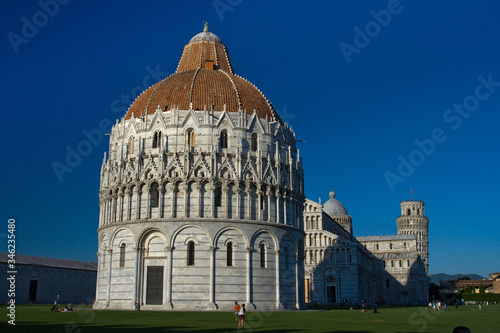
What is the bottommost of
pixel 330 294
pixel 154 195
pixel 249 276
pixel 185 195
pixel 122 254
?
pixel 330 294

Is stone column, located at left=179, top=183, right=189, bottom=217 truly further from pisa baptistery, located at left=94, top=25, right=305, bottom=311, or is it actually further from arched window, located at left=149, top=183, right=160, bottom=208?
arched window, located at left=149, top=183, right=160, bottom=208

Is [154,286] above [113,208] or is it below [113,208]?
below

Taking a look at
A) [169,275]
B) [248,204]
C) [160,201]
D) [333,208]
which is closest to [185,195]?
[160,201]

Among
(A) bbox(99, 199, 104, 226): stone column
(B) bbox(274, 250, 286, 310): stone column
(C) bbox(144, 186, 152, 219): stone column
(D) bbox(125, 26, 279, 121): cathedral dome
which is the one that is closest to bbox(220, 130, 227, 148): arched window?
(D) bbox(125, 26, 279, 121): cathedral dome

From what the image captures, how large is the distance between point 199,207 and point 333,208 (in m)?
82.1

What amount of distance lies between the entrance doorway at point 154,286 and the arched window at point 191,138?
11454 mm

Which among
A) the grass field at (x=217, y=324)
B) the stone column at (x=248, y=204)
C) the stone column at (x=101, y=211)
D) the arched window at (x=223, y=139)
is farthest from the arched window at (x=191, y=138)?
the grass field at (x=217, y=324)

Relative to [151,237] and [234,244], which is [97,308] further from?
[234,244]

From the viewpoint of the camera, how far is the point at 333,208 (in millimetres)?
122750

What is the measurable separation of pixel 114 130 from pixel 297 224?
21.3 metres

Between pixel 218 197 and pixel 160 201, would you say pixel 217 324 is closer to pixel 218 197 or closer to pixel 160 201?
pixel 218 197

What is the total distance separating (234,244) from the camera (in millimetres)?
44969

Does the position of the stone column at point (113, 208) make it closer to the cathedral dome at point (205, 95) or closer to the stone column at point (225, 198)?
the cathedral dome at point (205, 95)

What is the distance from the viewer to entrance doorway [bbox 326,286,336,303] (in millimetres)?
88294
